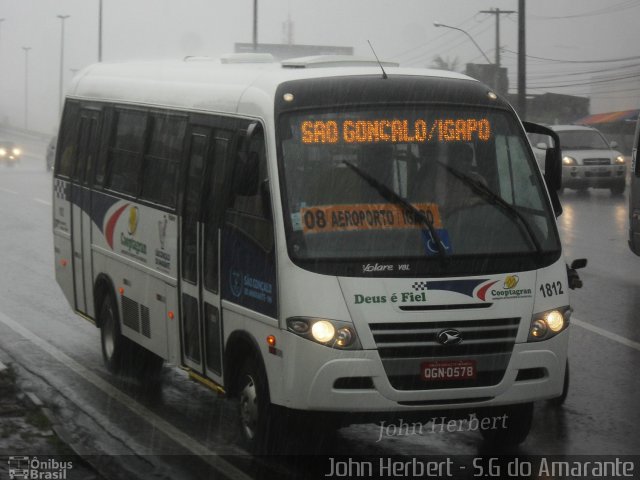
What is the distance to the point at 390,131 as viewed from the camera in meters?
8.38

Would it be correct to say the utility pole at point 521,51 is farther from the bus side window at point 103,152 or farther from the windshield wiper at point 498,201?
the windshield wiper at point 498,201

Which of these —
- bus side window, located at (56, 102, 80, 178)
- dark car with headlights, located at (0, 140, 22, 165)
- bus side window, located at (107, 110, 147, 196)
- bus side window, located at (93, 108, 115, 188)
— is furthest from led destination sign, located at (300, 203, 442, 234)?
dark car with headlights, located at (0, 140, 22, 165)

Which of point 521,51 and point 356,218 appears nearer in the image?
point 356,218

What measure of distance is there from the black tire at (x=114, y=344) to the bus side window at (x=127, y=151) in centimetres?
104

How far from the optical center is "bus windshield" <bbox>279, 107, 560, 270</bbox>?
801 cm

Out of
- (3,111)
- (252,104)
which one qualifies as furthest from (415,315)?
(3,111)

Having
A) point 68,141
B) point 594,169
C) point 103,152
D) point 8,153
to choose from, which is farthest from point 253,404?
point 8,153

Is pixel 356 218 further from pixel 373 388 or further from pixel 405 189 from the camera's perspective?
pixel 373 388

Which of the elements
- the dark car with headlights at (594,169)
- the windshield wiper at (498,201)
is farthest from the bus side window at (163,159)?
the dark car with headlights at (594,169)

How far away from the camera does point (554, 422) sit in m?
9.44

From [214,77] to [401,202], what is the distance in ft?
7.65

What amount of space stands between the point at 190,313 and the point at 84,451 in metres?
1.34

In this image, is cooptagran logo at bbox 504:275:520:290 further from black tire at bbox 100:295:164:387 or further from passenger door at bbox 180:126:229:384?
black tire at bbox 100:295:164:387

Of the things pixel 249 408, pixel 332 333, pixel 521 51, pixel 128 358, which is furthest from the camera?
pixel 521 51
